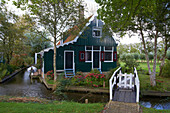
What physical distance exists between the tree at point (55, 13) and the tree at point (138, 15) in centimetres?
331

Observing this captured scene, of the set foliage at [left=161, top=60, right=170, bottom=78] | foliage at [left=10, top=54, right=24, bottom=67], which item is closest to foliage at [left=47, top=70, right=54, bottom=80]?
foliage at [left=161, top=60, right=170, bottom=78]

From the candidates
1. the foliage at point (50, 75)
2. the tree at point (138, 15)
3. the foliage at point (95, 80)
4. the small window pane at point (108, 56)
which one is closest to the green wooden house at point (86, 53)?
the small window pane at point (108, 56)

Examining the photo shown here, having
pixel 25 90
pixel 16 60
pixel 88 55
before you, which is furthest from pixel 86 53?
pixel 16 60

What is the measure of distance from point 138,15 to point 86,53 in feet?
23.5

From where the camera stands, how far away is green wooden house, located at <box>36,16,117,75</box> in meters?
13.2

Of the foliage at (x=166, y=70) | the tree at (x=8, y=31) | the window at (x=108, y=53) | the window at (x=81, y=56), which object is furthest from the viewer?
the window at (x=108, y=53)

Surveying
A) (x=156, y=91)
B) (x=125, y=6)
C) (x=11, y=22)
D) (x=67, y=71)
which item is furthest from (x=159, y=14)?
(x=11, y=22)

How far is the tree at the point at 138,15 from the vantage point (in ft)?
17.0

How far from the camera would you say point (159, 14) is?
8039 millimetres

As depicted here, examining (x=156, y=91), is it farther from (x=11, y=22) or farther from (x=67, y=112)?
(x=11, y=22)

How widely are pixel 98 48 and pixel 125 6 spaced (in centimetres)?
999

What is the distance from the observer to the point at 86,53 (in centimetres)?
1468

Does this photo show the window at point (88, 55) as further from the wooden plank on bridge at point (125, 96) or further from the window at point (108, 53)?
the wooden plank on bridge at point (125, 96)

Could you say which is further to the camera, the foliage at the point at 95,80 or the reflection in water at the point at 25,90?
the foliage at the point at 95,80
